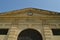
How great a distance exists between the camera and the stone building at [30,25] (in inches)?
394

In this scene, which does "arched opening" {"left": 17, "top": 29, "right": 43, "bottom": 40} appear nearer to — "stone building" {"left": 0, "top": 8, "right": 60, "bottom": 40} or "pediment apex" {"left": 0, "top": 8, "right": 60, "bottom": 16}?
"stone building" {"left": 0, "top": 8, "right": 60, "bottom": 40}

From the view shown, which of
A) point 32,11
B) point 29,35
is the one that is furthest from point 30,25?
point 32,11

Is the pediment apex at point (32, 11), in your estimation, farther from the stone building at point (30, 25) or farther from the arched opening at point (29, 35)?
the arched opening at point (29, 35)

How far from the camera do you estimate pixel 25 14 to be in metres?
11.3

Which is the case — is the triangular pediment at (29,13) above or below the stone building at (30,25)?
above

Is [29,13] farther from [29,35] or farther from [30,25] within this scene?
[29,35]

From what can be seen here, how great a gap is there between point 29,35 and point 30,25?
101cm

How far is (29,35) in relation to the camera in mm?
10125

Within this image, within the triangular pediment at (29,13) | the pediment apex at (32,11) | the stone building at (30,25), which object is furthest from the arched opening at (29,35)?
the pediment apex at (32,11)

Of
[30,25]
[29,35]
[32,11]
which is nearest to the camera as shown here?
[29,35]

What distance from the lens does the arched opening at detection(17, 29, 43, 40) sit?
994 cm

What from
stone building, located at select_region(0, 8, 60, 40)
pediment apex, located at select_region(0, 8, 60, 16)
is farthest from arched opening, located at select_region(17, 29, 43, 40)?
pediment apex, located at select_region(0, 8, 60, 16)

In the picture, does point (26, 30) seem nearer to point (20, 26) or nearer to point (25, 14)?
point (20, 26)

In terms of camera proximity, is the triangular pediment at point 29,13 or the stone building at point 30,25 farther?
the triangular pediment at point 29,13
